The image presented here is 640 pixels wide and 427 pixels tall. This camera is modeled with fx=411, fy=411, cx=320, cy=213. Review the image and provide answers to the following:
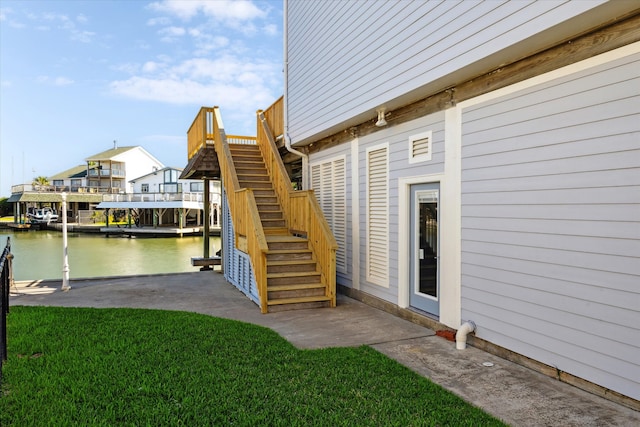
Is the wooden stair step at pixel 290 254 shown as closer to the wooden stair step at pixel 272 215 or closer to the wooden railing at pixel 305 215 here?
the wooden railing at pixel 305 215

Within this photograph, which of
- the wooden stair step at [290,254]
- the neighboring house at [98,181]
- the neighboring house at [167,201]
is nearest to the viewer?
the wooden stair step at [290,254]

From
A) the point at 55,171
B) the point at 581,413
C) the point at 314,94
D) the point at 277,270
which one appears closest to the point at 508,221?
the point at 581,413

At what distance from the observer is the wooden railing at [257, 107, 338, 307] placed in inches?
270

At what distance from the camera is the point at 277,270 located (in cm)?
712

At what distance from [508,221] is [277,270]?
3.99 m

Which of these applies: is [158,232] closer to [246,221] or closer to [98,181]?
[98,181]

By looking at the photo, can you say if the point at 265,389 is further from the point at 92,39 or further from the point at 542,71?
the point at 92,39

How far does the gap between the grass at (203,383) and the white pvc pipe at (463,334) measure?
1.02 metres

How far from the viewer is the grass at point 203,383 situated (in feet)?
9.85

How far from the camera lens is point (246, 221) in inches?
298

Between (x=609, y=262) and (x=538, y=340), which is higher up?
(x=609, y=262)

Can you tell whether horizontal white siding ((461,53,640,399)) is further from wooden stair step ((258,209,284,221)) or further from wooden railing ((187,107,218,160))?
wooden railing ((187,107,218,160))

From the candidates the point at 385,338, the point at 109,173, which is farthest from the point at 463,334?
the point at 109,173

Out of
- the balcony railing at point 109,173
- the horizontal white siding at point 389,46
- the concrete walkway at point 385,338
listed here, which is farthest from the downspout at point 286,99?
the balcony railing at point 109,173
